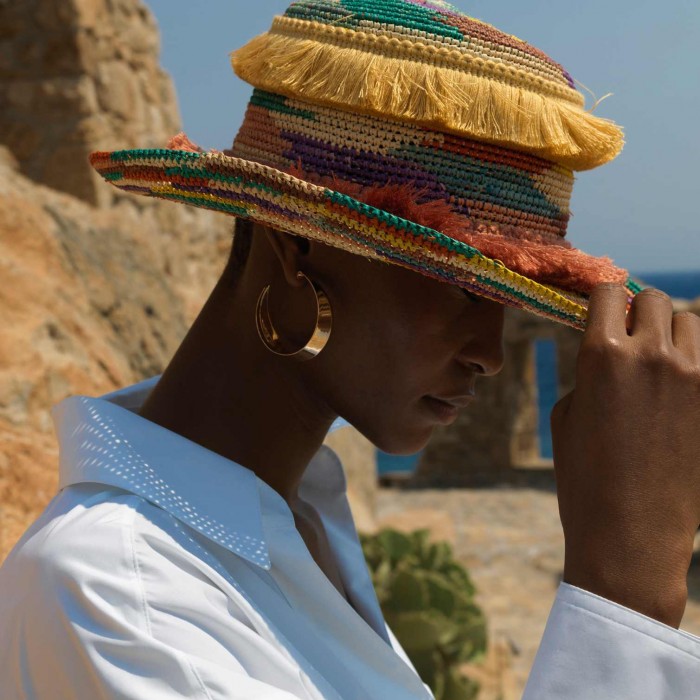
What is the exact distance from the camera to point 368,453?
7078 millimetres

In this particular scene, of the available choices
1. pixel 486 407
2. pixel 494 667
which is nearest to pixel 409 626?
pixel 494 667

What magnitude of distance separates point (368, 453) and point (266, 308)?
5.70m

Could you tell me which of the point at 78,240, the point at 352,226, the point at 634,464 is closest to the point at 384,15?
the point at 352,226

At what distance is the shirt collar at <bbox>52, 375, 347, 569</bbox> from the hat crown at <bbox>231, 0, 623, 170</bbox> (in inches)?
21.0

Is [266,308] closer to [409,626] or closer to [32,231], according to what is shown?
[32,231]

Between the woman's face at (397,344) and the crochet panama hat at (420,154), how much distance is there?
106 millimetres

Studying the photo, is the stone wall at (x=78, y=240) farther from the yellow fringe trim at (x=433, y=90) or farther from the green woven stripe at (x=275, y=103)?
the yellow fringe trim at (x=433, y=90)

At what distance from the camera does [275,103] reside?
1372 mm

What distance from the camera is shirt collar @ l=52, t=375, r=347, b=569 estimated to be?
1.24m

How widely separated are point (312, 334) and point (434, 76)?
0.41 meters

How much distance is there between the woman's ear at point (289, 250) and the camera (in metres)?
1.40

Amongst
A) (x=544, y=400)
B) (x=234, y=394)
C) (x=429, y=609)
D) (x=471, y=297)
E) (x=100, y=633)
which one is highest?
(x=471, y=297)

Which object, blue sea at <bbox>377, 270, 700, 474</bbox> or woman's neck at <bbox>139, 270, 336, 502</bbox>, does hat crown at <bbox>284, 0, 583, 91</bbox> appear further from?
blue sea at <bbox>377, 270, 700, 474</bbox>

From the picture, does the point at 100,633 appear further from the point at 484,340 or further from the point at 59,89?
the point at 59,89
